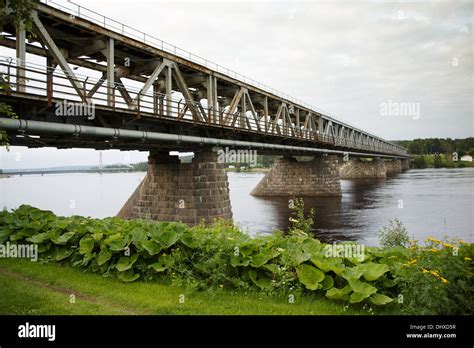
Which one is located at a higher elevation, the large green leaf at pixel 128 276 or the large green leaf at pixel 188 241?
the large green leaf at pixel 188 241

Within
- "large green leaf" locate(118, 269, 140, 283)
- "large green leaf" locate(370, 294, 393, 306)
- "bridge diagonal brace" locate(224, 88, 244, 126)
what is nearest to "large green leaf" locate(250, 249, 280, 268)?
"large green leaf" locate(370, 294, 393, 306)

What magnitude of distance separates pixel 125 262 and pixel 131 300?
153cm

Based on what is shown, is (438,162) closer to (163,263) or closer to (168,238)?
(168,238)

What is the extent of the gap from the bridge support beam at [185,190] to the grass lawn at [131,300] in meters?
15.1

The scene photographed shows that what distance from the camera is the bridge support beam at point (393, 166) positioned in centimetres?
13620

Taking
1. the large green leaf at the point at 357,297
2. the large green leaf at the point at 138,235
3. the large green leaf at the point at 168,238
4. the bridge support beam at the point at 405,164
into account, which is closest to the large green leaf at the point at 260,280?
the large green leaf at the point at 357,297

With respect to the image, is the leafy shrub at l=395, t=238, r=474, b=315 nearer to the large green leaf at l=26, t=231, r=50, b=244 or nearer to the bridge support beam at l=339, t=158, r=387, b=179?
the large green leaf at l=26, t=231, r=50, b=244

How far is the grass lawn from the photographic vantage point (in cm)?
646

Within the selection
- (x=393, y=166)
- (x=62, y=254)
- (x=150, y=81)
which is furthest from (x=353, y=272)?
(x=393, y=166)

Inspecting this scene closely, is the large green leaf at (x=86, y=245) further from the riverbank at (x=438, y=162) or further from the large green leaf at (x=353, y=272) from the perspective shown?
the riverbank at (x=438, y=162)

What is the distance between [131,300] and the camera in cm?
698

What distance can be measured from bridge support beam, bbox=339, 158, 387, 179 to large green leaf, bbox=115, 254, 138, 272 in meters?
102

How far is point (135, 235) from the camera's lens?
8516mm

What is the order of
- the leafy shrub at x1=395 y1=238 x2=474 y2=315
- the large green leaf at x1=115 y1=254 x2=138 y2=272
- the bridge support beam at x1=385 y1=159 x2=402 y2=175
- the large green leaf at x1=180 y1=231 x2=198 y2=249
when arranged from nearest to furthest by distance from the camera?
the leafy shrub at x1=395 y1=238 x2=474 y2=315 < the large green leaf at x1=115 y1=254 x2=138 y2=272 < the large green leaf at x1=180 y1=231 x2=198 y2=249 < the bridge support beam at x1=385 y1=159 x2=402 y2=175
